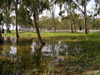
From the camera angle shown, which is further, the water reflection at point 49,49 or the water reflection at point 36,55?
the water reflection at point 49,49

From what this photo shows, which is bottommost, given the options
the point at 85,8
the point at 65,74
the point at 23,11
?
the point at 65,74

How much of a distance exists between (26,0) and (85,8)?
14106 mm

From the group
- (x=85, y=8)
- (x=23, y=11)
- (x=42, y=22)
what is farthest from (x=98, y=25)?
(x=23, y=11)

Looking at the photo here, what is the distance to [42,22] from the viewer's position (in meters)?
76.1

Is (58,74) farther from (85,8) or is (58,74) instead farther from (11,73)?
(85,8)

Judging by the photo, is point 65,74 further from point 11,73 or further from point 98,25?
point 98,25

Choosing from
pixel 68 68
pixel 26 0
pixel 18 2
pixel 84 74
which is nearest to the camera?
pixel 84 74

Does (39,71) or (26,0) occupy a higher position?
(26,0)

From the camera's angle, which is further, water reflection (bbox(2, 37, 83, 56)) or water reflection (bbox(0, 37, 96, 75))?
water reflection (bbox(2, 37, 83, 56))

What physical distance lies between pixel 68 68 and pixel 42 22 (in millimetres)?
73185

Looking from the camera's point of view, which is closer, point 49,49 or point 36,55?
point 36,55

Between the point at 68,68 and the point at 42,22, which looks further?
the point at 42,22

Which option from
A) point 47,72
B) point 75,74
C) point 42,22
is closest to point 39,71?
point 47,72

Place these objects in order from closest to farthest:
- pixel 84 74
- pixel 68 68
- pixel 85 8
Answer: pixel 84 74
pixel 68 68
pixel 85 8
